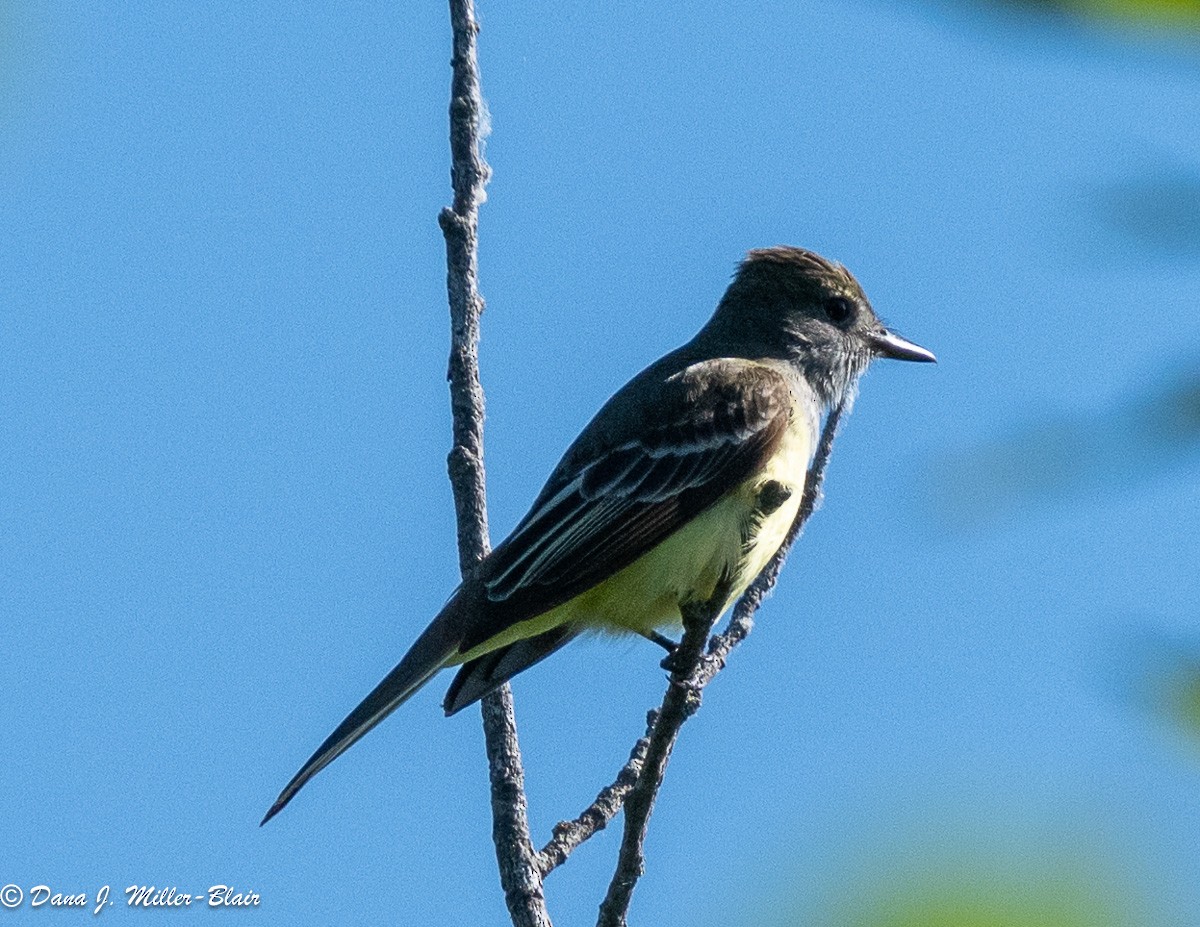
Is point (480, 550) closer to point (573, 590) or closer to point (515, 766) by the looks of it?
point (573, 590)

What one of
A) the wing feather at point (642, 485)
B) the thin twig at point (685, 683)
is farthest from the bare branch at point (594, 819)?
the wing feather at point (642, 485)

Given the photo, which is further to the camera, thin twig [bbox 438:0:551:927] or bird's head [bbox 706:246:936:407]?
bird's head [bbox 706:246:936:407]

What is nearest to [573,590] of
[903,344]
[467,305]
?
[467,305]

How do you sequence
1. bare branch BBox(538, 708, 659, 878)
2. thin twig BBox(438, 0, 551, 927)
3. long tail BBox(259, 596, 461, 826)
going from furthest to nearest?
1. long tail BBox(259, 596, 461, 826)
2. thin twig BBox(438, 0, 551, 927)
3. bare branch BBox(538, 708, 659, 878)

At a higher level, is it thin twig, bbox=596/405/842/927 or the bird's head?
the bird's head

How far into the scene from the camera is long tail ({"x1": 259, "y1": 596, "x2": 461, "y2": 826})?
16.1 ft

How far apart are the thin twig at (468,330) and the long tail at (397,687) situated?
0.33 meters

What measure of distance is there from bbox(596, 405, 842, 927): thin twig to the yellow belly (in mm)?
293

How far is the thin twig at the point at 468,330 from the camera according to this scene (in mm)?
4359

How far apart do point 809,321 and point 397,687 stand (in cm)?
310

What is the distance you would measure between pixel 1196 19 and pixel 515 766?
353 centimetres

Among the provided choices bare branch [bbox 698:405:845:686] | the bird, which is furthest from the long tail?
bare branch [bbox 698:405:845:686]

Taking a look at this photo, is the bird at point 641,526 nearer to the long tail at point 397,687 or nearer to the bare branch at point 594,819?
the long tail at point 397,687

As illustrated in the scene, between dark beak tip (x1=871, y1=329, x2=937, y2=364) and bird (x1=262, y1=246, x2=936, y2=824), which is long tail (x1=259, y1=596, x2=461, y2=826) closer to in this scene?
bird (x1=262, y1=246, x2=936, y2=824)
